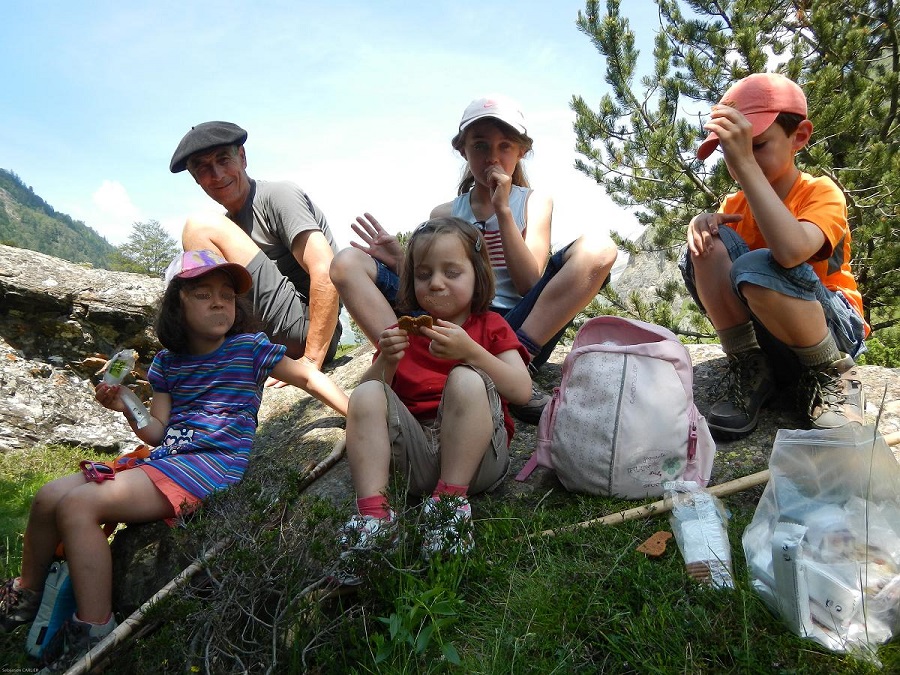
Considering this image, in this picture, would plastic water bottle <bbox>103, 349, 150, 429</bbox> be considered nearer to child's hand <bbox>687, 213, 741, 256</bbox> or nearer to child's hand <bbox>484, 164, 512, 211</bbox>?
child's hand <bbox>484, 164, 512, 211</bbox>

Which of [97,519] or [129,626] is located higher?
[97,519]

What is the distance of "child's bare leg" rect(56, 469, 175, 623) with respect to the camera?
231cm

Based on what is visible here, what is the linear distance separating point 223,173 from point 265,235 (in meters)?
0.49

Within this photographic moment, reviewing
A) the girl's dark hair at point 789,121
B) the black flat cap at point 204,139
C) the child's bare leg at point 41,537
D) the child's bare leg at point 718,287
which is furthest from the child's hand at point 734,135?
the black flat cap at point 204,139

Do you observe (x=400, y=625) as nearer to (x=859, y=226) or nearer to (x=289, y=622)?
(x=289, y=622)

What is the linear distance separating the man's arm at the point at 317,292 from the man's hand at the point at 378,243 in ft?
3.00

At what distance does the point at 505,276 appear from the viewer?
11.6ft

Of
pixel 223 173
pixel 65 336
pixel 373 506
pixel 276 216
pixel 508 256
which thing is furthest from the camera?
pixel 65 336

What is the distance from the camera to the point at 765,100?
2.73 m

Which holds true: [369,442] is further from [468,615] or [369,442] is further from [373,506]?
[468,615]

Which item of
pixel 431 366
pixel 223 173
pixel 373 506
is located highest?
pixel 223 173

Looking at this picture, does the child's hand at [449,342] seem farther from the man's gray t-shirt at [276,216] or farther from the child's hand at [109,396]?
the man's gray t-shirt at [276,216]

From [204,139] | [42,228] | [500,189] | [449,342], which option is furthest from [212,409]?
[42,228]

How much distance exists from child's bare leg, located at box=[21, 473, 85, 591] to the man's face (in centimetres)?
242
